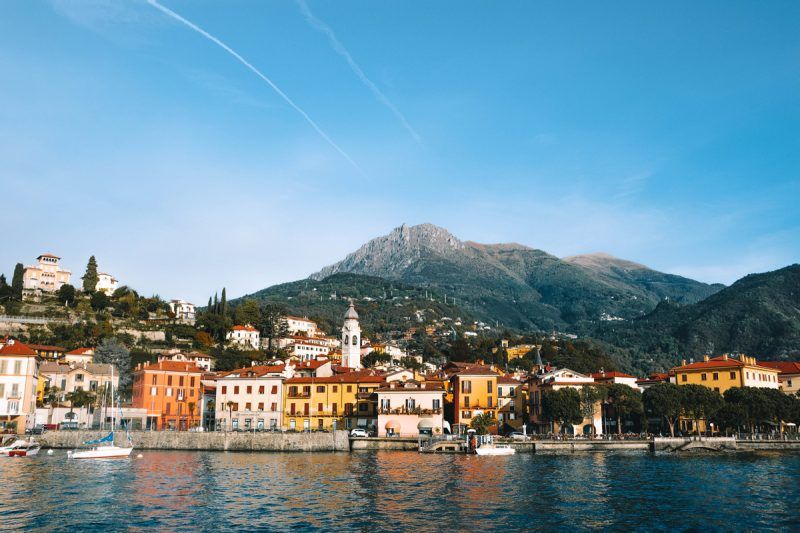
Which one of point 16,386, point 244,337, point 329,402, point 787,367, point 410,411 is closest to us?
point 16,386

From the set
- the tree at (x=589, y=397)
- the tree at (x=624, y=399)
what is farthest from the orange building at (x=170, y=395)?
the tree at (x=624, y=399)

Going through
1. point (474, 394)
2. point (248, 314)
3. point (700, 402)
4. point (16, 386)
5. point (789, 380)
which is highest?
point (248, 314)

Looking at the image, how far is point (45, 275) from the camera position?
555 feet

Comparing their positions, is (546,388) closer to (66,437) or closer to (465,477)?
(465,477)

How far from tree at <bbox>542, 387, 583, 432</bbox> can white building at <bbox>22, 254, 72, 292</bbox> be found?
12981cm

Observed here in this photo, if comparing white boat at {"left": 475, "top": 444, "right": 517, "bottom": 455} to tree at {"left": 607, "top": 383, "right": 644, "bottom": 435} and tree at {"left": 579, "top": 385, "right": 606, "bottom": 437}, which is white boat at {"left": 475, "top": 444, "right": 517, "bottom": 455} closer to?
tree at {"left": 579, "top": 385, "right": 606, "bottom": 437}

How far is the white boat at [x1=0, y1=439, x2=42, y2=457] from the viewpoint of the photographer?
2635 inches

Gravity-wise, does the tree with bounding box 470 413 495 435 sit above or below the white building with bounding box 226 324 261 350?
below

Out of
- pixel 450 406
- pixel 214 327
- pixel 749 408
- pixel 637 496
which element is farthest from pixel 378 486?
pixel 214 327

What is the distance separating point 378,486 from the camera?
44031 millimetres

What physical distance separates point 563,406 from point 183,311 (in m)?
124

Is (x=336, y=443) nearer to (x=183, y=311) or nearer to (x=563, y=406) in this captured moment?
(x=563, y=406)

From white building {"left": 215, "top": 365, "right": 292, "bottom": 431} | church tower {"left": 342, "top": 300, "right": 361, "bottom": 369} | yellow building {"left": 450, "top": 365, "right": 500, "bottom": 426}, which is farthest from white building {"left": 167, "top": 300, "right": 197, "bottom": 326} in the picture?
yellow building {"left": 450, "top": 365, "right": 500, "bottom": 426}

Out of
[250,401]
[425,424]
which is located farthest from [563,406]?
[250,401]
